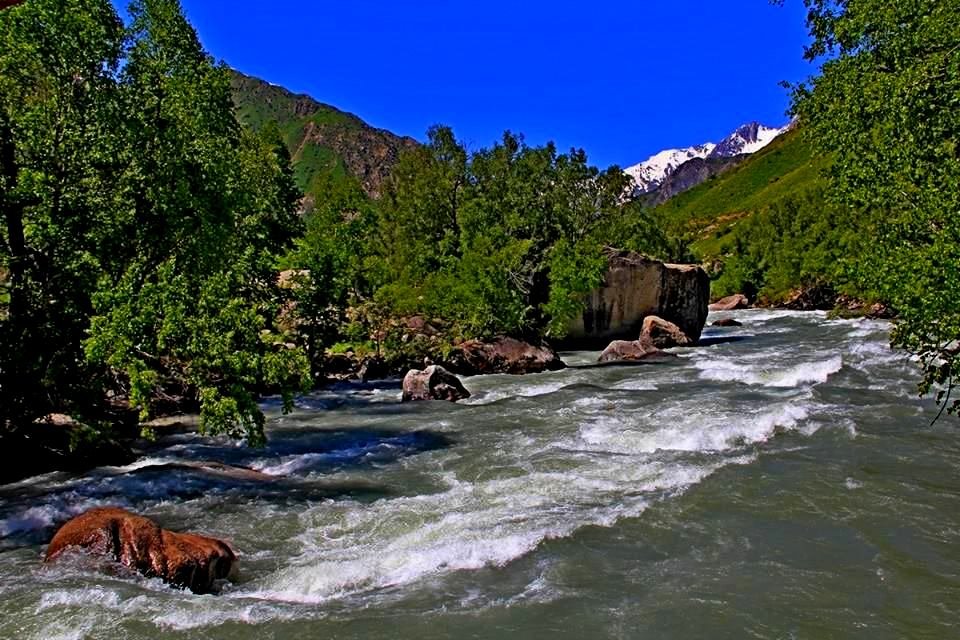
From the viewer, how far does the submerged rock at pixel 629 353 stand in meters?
42.8

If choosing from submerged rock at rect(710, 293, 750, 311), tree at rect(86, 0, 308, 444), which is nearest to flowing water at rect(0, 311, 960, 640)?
tree at rect(86, 0, 308, 444)

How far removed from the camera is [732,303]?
353 ft

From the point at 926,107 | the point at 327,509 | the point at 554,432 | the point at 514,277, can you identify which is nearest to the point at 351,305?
the point at 514,277

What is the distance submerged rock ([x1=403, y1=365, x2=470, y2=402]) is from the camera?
30406 mm

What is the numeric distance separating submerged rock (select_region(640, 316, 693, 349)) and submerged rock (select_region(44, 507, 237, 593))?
39747 millimetres

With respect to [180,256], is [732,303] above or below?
below

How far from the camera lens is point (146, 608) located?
9.84 meters

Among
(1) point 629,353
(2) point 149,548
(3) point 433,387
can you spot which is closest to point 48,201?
(2) point 149,548

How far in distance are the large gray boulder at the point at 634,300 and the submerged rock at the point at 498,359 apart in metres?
10.0

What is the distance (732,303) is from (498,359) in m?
77.8

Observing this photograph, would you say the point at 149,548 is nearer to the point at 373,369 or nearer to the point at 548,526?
the point at 548,526

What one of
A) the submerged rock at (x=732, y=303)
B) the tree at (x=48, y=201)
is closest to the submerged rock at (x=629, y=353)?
the tree at (x=48, y=201)

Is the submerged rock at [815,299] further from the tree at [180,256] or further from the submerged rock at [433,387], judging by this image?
the tree at [180,256]

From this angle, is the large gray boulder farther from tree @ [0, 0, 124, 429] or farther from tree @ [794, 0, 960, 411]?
tree @ [0, 0, 124, 429]
